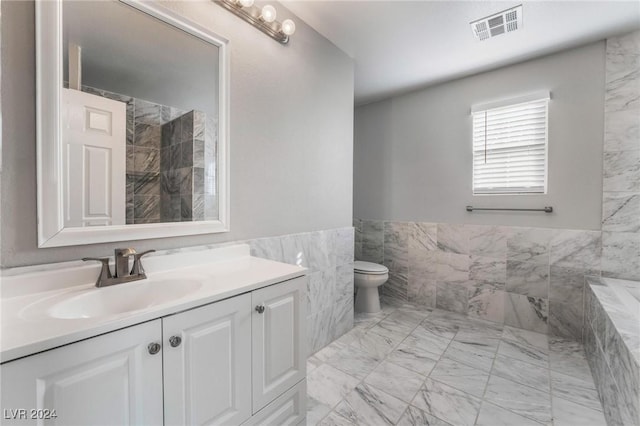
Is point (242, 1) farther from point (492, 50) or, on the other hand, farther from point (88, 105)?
point (492, 50)

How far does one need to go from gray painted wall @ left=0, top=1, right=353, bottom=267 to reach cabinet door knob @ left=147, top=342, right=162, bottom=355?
536 mm

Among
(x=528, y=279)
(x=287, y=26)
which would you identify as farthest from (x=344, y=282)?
(x=287, y=26)

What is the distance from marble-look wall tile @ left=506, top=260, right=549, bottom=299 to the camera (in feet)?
7.80

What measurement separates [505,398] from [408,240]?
1.73m

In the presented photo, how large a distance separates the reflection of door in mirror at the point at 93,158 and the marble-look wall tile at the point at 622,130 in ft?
10.4

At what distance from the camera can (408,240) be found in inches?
124

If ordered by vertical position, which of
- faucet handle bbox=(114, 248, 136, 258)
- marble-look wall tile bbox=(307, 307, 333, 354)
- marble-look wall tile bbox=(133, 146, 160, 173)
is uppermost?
marble-look wall tile bbox=(133, 146, 160, 173)

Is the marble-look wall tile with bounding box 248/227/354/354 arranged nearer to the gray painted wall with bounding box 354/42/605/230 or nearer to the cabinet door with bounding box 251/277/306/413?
the cabinet door with bounding box 251/277/306/413

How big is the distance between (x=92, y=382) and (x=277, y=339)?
2.07ft

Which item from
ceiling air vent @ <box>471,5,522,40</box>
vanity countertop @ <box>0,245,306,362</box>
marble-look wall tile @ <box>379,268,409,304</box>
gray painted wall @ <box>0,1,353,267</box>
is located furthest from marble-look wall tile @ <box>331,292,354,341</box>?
ceiling air vent @ <box>471,5,522,40</box>

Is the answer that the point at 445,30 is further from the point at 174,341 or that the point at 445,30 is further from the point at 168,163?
the point at 174,341

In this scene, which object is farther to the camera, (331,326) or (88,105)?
(331,326)

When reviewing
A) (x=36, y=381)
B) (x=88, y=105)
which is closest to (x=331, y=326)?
(x=36, y=381)

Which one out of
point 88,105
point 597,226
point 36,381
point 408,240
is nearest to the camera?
point 36,381
